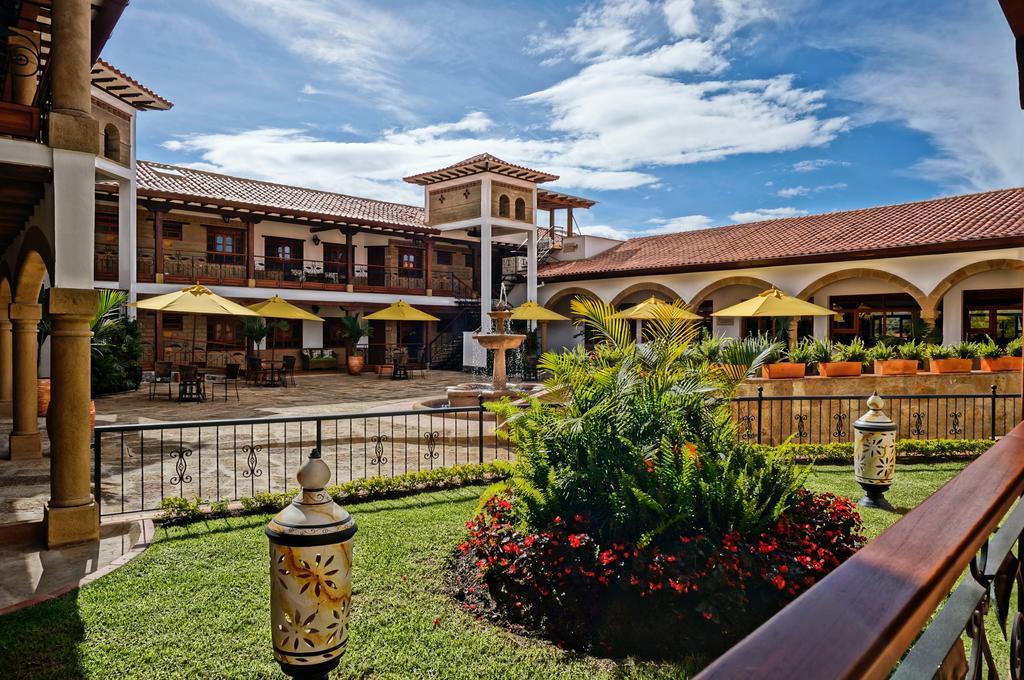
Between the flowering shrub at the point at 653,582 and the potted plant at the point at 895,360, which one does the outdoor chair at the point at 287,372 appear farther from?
the flowering shrub at the point at 653,582

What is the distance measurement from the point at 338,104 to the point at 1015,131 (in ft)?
45.8

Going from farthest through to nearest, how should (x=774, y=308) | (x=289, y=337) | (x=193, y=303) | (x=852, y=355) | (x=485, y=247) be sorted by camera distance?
(x=485, y=247) < (x=289, y=337) < (x=774, y=308) < (x=193, y=303) < (x=852, y=355)

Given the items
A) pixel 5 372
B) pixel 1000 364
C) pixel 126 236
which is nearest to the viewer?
pixel 5 372

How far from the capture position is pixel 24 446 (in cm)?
886

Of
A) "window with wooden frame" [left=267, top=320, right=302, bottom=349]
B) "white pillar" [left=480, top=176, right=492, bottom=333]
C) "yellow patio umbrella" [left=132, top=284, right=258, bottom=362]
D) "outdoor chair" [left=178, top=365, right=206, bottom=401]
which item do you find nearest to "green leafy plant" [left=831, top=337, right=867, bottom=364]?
"yellow patio umbrella" [left=132, top=284, right=258, bottom=362]

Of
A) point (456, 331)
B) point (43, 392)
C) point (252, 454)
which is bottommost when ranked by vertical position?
point (252, 454)

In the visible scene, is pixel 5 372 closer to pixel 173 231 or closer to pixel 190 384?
pixel 190 384

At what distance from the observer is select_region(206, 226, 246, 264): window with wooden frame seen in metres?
22.4

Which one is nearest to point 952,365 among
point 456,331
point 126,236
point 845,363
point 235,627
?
point 845,363

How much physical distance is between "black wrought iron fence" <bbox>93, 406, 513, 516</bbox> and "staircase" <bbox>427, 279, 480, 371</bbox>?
12897mm

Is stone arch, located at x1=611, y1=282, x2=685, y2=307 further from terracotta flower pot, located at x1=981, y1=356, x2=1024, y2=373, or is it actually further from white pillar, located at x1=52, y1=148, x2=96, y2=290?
white pillar, located at x1=52, y1=148, x2=96, y2=290

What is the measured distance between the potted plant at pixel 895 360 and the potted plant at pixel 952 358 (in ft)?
0.87

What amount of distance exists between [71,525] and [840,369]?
12.9m

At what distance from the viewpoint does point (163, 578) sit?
16.7 ft
